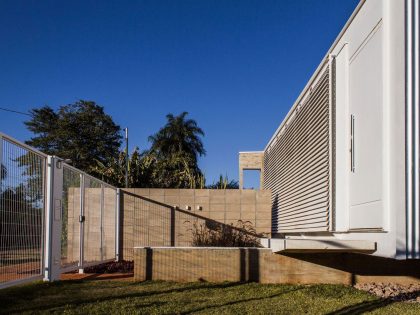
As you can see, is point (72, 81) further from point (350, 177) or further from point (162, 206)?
point (350, 177)

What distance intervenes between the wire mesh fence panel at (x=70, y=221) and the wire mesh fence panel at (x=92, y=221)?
39cm

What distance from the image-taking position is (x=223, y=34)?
14930mm

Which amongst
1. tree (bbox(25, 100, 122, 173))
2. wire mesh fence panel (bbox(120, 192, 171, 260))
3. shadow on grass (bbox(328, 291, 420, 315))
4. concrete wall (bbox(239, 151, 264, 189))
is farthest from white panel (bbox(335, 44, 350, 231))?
tree (bbox(25, 100, 122, 173))

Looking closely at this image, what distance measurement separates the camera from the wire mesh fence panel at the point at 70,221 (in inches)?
386

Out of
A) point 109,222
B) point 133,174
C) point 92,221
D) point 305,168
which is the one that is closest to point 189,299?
point 305,168

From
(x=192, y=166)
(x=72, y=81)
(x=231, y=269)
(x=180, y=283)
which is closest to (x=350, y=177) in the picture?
(x=231, y=269)

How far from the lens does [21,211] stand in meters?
7.40

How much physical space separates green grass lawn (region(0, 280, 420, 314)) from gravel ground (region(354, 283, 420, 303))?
1.16ft

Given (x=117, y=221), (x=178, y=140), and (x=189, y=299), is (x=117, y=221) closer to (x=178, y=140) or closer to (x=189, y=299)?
(x=189, y=299)

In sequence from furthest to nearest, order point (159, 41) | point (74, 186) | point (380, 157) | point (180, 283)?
point (159, 41) < point (74, 186) < point (180, 283) < point (380, 157)

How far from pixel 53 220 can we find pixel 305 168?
518cm

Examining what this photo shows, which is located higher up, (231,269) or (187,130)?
(187,130)

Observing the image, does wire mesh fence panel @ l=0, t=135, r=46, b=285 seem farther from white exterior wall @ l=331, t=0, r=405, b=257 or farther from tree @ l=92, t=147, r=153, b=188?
tree @ l=92, t=147, r=153, b=188

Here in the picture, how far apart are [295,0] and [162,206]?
6.46 metres
